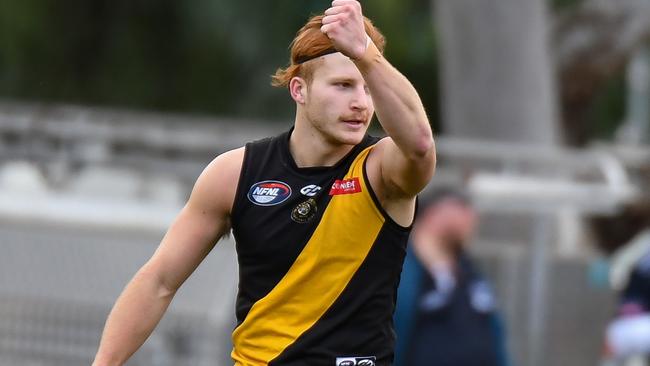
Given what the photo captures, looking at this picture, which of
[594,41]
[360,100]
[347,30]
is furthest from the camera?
[594,41]

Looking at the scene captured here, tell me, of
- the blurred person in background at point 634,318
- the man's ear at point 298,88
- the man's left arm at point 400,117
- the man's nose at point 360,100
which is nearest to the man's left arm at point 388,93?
the man's left arm at point 400,117

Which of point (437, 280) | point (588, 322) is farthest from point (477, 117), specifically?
point (437, 280)

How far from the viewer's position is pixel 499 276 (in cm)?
907

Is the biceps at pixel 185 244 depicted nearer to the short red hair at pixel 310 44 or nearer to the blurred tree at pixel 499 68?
the short red hair at pixel 310 44

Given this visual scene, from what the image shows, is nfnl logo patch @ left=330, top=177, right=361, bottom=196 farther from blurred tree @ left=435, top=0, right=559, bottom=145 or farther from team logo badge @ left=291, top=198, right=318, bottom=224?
blurred tree @ left=435, top=0, right=559, bottom=145

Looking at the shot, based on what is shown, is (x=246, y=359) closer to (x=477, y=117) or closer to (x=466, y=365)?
(x=466, y=365)

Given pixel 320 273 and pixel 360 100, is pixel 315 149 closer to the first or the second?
pixel 360 100

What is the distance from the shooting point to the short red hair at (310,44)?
13.9ft

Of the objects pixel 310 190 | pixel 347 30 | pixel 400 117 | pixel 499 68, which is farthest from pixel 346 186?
pixel 499 68

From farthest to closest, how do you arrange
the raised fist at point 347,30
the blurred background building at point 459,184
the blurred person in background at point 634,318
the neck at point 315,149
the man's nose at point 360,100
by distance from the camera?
the blurred background building at point 459,184, the blurred person in background at point 634,318, the neck at point 315,149, the man's nose at point 360,100, the raised fist at point 347,30

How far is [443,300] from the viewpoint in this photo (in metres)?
7.03

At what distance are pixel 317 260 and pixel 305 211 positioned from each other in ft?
0.46

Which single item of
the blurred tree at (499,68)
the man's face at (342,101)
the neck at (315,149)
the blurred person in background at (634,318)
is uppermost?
the man's face at (342,101)

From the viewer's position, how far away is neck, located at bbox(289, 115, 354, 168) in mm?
4293
